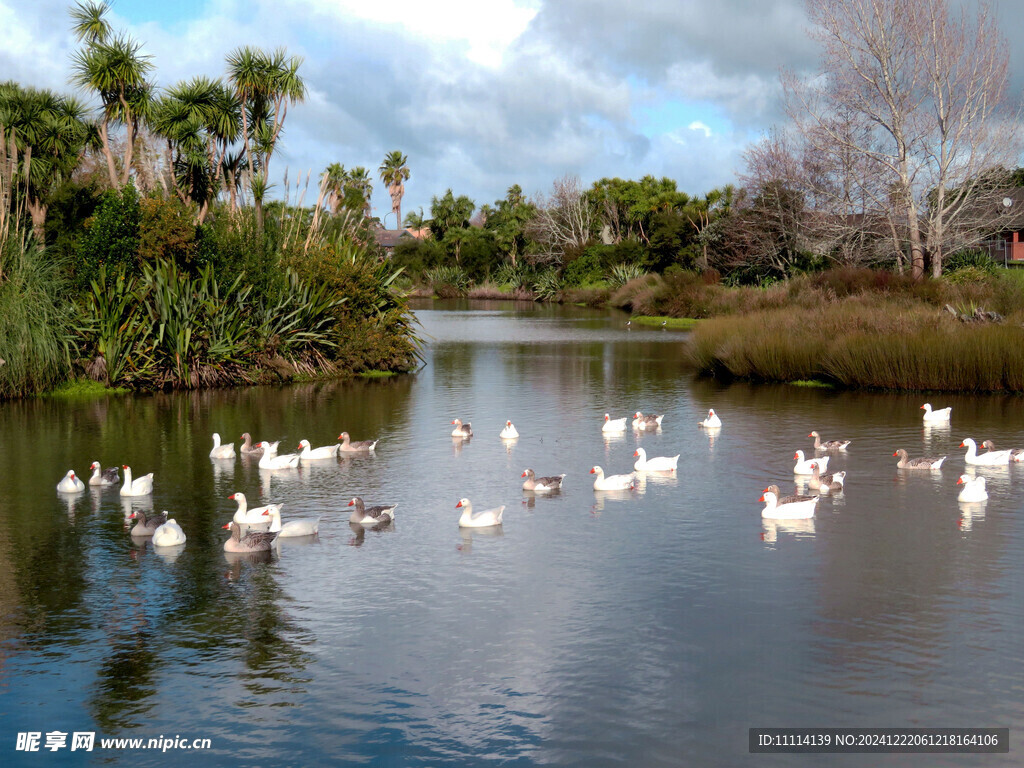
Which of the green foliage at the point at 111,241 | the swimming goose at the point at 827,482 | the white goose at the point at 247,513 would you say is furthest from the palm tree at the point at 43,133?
the swimming goose at the point at 827,482

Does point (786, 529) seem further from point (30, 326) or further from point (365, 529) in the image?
point (30, 326)

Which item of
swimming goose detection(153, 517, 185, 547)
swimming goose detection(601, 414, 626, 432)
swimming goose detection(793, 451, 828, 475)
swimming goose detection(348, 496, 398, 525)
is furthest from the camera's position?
swimming goose detection(601, 414, 626, 432)

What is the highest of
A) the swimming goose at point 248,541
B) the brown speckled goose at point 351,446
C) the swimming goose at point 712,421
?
the swimming goose at point 712,421

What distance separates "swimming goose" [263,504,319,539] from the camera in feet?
41.0

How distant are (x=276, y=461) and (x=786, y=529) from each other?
27.0 ft

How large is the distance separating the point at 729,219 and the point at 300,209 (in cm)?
4175

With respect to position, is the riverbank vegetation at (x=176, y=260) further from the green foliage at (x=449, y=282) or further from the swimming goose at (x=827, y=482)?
the green foliage at (x=449, y=282)

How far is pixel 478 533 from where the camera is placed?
12.8 m

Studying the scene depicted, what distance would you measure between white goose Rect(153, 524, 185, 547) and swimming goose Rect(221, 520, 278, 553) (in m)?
0.64

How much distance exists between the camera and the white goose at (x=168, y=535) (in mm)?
12094

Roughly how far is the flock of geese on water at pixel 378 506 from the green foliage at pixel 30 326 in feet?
27.5

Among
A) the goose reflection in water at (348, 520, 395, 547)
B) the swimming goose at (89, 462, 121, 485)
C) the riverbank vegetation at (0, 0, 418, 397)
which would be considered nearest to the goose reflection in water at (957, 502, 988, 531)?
the goose reflection in water at (348, 520, 395, 547)

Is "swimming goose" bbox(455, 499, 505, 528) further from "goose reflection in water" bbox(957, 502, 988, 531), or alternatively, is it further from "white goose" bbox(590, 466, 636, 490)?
"goose reflection in water" bbox(957, 502, 988, 531)

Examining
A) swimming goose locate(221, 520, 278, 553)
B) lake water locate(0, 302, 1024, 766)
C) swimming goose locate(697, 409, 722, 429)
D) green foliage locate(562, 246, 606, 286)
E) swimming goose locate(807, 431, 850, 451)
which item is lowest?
lake water locate(0, 302, 1024, 766)
